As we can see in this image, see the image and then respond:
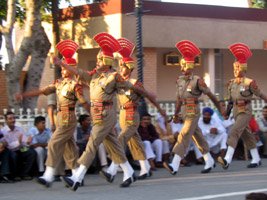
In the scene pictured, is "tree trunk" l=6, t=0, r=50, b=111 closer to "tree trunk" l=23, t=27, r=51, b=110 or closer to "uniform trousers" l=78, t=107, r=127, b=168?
"tree trunk" l=23, t=27, r=51, b=110

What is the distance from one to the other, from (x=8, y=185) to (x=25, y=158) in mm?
723

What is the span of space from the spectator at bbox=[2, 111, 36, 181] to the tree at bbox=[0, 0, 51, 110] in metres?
5.55

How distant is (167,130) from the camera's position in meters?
13.8

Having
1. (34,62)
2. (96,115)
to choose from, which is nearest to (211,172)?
(96,115)

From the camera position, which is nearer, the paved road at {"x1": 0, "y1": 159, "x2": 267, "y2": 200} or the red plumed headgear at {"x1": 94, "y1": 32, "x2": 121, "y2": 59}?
the paved road at {"x1": 0, "y1": 159, "x2": 267, "y2": 200}

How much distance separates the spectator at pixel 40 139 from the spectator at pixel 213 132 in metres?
3.48

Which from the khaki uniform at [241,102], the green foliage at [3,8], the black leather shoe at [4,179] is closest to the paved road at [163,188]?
the black leather shoe at [4,179]

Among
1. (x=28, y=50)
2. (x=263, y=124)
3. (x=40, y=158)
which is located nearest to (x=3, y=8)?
(x=28, y=50)

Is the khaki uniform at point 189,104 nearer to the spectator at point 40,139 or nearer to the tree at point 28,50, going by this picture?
the spectator at point 40,139

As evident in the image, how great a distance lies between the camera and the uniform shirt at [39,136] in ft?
39.3

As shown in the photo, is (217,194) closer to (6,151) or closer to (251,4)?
(6,151)

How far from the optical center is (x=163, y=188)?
406 inches

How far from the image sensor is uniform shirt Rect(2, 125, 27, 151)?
37.8 ft

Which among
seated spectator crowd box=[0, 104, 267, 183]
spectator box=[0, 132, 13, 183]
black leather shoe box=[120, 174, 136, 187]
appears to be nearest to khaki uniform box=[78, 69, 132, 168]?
black leather shoe box=[120, 174, 136, 187]
